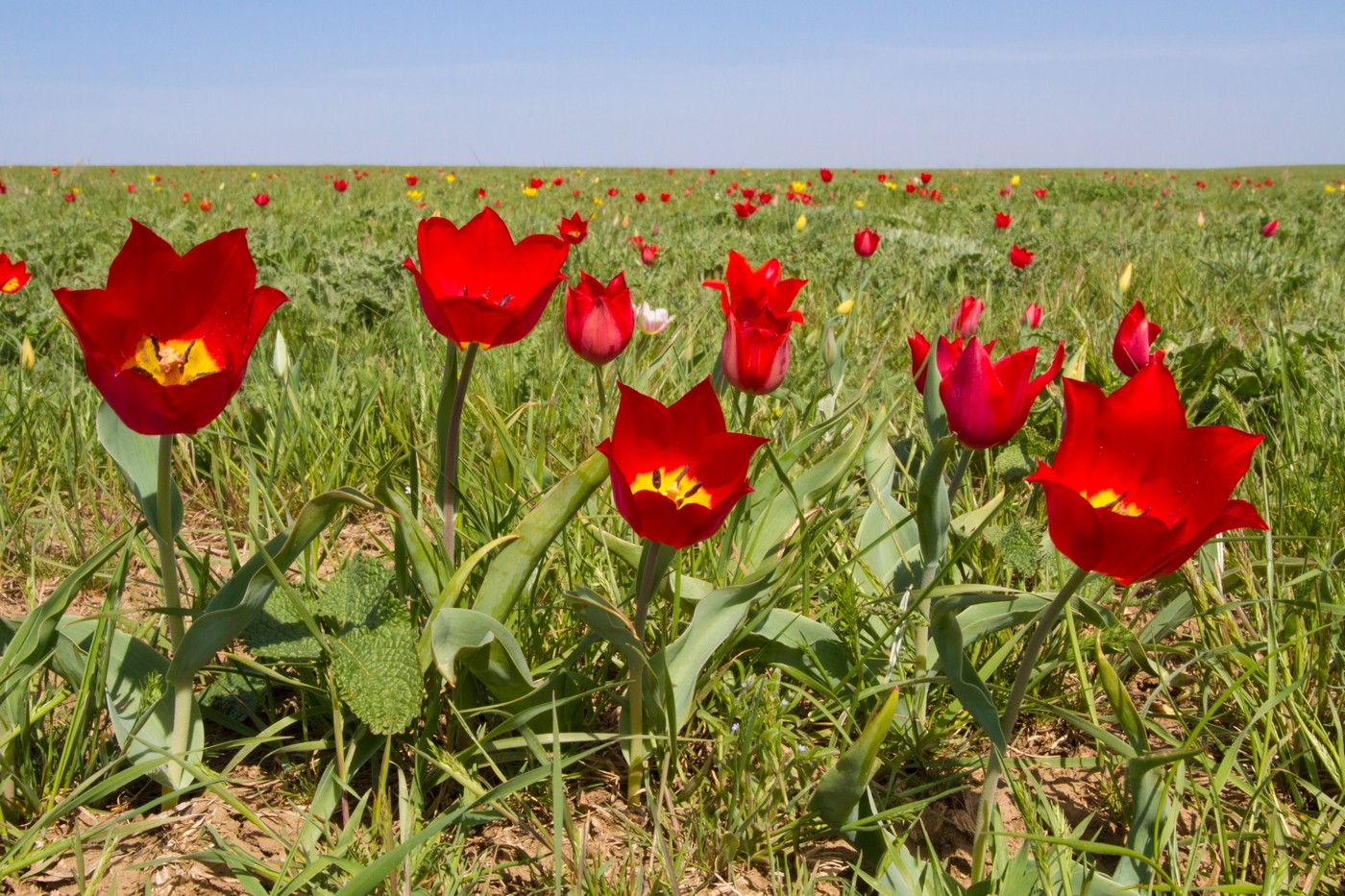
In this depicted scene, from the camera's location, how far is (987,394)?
116cm

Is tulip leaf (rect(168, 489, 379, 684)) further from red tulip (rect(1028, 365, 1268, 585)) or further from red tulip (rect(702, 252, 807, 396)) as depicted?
red tulip (rect(1028, 365, 1268, 585))

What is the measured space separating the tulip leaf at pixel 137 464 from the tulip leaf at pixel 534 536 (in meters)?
0.37

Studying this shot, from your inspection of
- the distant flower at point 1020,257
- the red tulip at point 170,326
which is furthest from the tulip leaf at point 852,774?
the distant flower at point 1020,257

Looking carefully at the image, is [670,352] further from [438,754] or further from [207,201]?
[207,201]

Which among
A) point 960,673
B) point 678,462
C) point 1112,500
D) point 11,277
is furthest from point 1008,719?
point 11,277

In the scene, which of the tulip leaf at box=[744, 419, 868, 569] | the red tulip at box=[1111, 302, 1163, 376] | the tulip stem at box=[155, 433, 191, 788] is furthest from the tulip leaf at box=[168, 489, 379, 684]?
the red tulip at box=[1111, 302, 1163, 376]

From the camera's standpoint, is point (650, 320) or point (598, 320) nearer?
point (598, 320)

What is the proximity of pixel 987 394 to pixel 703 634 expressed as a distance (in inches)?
18.7

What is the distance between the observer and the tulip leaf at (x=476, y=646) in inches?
41.8

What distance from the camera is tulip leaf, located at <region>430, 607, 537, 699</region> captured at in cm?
106

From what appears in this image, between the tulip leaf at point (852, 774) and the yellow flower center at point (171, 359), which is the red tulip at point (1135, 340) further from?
the yellow flower center at point (171, 359)

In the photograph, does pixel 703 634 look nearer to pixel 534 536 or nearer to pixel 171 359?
pixel 534 536

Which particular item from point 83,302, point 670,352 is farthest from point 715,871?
point 670,352

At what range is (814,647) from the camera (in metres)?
1.40
